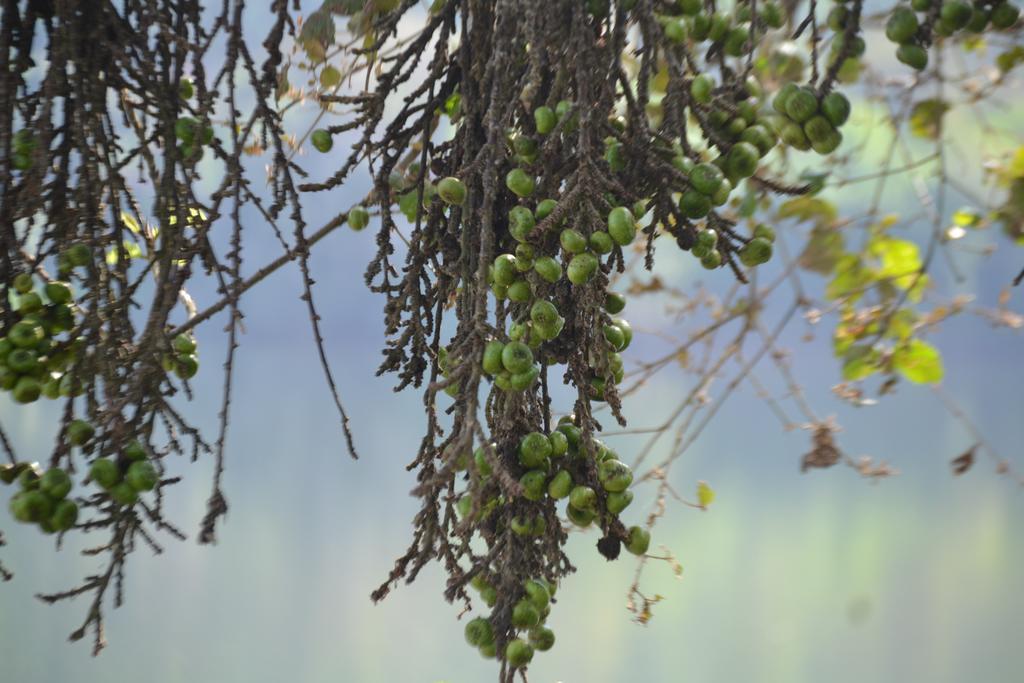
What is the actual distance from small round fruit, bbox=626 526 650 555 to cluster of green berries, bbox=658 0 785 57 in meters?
0.40

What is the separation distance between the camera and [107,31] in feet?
2.99

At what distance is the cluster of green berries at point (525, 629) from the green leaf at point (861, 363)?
3.03 feet

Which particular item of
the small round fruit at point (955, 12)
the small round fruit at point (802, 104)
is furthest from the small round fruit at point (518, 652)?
the small round fruit at point (955, 12)

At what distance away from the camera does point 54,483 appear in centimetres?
77

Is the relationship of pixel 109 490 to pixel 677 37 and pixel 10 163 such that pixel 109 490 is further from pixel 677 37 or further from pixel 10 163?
pixel 677 37

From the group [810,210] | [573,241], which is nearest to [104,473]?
[573,241]

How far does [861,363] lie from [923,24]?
36.0 inches

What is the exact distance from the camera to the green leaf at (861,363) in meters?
1.46

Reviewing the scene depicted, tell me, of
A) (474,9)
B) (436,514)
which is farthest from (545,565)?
(474,9)

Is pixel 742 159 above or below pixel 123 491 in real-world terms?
above

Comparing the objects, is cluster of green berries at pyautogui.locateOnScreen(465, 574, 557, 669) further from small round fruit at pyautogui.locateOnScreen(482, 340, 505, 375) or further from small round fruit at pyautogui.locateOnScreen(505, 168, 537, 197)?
small round fruit at pyautogui.locateOnScreen(505, 168, 537, 197)

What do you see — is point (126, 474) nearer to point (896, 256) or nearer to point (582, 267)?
point (582, 267)

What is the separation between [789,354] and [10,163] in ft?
3.73

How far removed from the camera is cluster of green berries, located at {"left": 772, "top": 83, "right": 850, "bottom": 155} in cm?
62
